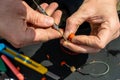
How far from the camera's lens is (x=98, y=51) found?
106 cm

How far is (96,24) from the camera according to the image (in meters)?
1.06

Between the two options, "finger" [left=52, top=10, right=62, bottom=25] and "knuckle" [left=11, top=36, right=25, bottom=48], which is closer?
"knuckle" [left=11, top=36, right=25, bottom=48]

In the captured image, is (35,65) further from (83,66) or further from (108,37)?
(108,37)

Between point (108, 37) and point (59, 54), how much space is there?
0.67 feet

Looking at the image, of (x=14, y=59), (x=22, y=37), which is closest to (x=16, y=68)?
(x=14, y=59)

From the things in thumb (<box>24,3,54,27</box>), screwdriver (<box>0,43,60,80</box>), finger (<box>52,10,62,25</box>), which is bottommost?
screwdriver (<box>0,43,60,80</box>)

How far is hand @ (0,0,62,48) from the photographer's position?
3.27 ft

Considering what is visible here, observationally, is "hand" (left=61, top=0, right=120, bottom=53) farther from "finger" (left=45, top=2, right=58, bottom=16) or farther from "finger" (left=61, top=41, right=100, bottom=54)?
"finger" (left=45, top=2, right=58, bottom=16)

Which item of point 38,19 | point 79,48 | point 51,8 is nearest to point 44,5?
point 51,8

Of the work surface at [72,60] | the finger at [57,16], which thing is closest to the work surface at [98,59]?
the work surface at [72,60]

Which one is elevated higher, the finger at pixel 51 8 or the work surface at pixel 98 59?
the finger at pixel 51 8

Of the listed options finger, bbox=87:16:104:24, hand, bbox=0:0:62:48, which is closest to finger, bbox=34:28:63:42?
hand, bbox=0:0:62:48

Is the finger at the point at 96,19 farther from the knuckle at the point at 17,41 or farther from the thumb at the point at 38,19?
the knuckle at the point at 17,41

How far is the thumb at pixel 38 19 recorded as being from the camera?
3.37ft
